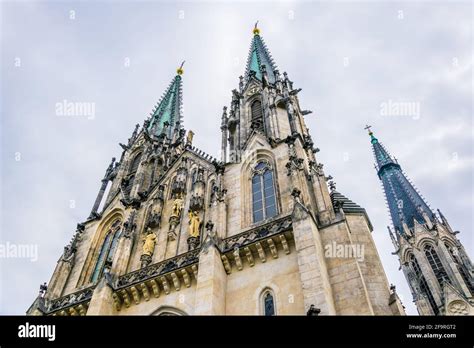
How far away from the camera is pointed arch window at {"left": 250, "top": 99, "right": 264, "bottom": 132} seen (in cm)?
2242

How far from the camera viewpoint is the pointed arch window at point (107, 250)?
766 inches

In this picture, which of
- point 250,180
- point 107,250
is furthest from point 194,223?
point 107,250

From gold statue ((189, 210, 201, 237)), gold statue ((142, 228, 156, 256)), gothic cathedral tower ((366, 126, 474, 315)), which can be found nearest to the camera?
gold statue ((189, 210, 201, 237))

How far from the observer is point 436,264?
44.9m

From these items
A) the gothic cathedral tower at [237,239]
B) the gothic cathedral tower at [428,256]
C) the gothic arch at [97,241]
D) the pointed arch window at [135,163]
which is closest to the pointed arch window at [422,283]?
the gothic cathedral tower at [428,256]

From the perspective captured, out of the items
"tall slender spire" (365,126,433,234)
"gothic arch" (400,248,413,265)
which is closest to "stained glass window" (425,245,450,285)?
"gothic arch" (400,248,413,265)

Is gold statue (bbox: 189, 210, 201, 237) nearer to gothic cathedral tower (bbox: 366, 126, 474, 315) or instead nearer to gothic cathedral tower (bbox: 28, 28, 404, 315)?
gothic cathedral tower (bbox: 28, 28, 404, 315)

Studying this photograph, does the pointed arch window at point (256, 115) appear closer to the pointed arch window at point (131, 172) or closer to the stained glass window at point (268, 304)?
the pointed arch window at point (131, 172)

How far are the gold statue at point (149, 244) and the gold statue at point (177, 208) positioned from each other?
125 centimetres

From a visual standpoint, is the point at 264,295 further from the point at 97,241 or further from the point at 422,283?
the point at 422,283

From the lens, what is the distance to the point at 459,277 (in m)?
41.2
